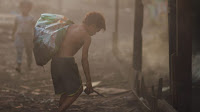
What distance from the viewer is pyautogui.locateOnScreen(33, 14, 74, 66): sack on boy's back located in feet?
14.3

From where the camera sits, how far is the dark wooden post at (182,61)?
→ 171 inches

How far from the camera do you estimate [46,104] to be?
6043 mm

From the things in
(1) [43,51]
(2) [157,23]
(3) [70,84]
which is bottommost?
(2) [157,23]

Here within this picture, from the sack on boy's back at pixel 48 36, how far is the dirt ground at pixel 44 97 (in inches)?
60.2

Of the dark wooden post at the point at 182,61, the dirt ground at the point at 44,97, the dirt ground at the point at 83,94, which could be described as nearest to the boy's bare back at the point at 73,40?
the dirt ground at the point at 83,94

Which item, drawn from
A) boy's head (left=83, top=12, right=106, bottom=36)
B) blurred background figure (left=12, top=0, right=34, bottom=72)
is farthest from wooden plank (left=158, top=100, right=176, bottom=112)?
blurred background figure (left=12, top=0, right=34, bottom=72)

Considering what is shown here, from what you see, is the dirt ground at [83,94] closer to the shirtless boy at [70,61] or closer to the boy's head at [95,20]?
the shirtless boy at [70,61]

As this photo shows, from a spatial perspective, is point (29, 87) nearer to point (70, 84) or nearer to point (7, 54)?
point (70, 84)

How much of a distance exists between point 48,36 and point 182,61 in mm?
1814

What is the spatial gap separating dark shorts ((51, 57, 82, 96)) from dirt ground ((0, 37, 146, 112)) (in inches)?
46.5

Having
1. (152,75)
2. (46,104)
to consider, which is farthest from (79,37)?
(152,75)

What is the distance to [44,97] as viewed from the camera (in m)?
6.63

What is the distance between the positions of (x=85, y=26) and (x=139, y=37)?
304 cm

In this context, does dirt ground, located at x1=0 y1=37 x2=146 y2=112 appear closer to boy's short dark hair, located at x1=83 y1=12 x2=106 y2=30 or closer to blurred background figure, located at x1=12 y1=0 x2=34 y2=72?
blurred background figure, located at x1=12 y1=0 x2=34 y2=72
